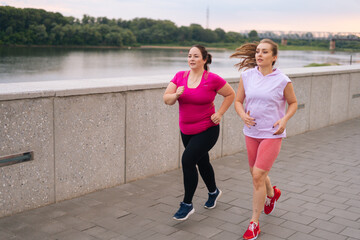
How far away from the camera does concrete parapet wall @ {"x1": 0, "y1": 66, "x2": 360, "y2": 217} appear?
434 cm

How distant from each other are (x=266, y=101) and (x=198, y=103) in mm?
610

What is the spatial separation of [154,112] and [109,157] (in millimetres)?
873

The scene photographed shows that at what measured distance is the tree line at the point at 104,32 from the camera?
187 feet

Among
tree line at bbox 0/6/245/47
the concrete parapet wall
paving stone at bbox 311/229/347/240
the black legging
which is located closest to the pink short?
the black legging

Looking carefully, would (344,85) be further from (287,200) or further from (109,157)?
(109,157)

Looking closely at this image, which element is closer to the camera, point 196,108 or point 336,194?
point 196,108

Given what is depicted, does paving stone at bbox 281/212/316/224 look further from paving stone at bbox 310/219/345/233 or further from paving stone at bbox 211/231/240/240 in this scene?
paving stone at bbox 211/231/240/240

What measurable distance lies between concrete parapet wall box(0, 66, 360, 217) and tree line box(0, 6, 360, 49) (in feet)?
155

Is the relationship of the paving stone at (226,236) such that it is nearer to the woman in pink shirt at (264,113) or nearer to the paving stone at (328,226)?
the woman in pink shirt at (264,113)

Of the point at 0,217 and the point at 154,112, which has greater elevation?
the point at 154,112

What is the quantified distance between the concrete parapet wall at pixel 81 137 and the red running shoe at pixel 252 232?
1975 mm

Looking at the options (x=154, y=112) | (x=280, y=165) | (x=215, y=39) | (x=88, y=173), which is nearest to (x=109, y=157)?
(x=88, y=173)

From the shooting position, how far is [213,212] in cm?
460

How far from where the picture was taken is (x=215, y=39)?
8150cm
